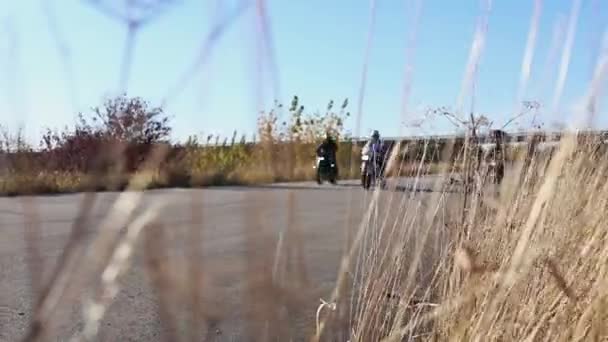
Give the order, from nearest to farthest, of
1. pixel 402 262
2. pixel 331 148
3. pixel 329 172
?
pixel 402 262, pixel 331 148, pixel 329 172

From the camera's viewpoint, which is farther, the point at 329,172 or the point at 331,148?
the point at 329,172

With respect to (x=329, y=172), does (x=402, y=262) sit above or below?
above

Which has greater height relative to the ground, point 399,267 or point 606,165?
point 606,165

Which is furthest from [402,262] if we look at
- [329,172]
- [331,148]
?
[329,172]

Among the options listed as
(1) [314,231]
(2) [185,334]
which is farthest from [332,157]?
(2) [185,334]

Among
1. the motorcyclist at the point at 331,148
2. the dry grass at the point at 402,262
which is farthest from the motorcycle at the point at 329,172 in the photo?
the dry grass at the point at 402,262

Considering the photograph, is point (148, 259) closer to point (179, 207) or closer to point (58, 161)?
point (179, 207)

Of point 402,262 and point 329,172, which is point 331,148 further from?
point 402,262

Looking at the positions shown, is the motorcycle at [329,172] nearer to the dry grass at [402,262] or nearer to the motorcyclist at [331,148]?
the motorcyclist at [331,148]

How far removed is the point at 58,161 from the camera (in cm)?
122

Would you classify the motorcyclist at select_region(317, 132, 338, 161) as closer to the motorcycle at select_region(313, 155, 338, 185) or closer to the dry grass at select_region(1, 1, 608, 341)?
the motorcycle at select_region(313, 155, 338, 185)

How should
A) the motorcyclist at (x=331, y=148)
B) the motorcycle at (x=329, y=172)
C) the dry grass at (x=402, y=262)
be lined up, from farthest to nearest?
the motorcycle at (x=329, y=172) → the motorcyclist at (x=331, y=148) → the dry grass at (x=402, y=262)

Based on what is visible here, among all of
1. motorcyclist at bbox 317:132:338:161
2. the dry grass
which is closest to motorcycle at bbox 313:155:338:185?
motorcyclist at bbox 317:132:338:161

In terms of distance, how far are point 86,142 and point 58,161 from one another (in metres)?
0.19
